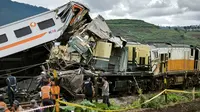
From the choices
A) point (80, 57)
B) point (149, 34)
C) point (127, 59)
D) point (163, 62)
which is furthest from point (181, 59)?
point (149, 34)

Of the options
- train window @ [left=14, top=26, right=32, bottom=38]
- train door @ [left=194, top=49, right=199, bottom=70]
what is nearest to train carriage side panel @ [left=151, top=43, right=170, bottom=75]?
train door @ [left=194, top=49, right=199, bottom=70]

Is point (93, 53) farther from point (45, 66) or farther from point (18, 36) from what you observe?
point (18, 36)

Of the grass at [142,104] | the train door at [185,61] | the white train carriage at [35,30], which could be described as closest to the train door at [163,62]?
the train door at [185,61]

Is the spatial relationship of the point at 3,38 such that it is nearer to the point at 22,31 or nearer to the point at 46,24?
Answer: the point at 22,31

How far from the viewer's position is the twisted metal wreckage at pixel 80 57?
17469mm

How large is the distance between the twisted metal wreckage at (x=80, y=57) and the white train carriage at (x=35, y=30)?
3.21 ft

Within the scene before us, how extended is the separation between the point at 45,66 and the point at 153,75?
8.90 m

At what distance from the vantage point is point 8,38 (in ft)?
58.9

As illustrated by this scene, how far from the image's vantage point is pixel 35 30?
60.2ft

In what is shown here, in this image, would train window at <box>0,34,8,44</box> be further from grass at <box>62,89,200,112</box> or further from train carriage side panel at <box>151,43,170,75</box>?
train carriage side panel at <box>151,43,170,75</box>

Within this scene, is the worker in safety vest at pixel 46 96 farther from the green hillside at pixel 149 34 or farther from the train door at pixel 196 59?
the green hillside at pixel 149 34

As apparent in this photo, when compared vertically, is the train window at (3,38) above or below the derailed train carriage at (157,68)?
above

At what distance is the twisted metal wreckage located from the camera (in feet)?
57.3

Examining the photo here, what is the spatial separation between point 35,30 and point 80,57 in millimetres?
2835
